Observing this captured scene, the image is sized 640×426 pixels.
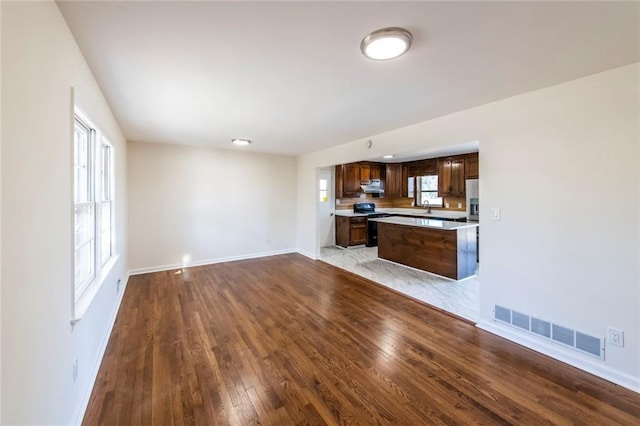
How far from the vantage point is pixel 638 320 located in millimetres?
2010

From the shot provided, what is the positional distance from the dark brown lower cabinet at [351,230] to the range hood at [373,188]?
2.71 ft

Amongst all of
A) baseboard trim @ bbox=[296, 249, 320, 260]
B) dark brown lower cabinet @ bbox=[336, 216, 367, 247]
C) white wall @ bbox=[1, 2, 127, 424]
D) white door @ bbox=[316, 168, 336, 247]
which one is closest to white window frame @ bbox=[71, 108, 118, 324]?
white wall @ bbox=[1, 2, 127, 424]

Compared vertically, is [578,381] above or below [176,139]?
below

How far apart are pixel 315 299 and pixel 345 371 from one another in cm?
152

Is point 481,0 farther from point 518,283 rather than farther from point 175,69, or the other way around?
point 518,283

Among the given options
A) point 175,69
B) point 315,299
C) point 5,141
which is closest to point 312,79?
point 175,69

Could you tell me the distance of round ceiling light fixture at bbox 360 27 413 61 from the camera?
160cm

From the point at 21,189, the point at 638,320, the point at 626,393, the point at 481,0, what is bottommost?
the point at 626,393

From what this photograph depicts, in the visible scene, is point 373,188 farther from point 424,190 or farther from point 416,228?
point 416,228

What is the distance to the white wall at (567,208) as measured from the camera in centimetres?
204

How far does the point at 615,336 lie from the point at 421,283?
91.5 inches

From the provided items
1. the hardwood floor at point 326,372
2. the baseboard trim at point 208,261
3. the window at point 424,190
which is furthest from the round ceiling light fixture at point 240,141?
the window at point 424,190

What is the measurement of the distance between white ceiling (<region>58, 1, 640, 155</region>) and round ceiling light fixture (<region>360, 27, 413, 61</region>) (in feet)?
0.15

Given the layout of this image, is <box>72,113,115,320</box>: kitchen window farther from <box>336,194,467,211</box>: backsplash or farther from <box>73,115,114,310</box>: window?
<box>336,194,467,211</box>: backsplash
